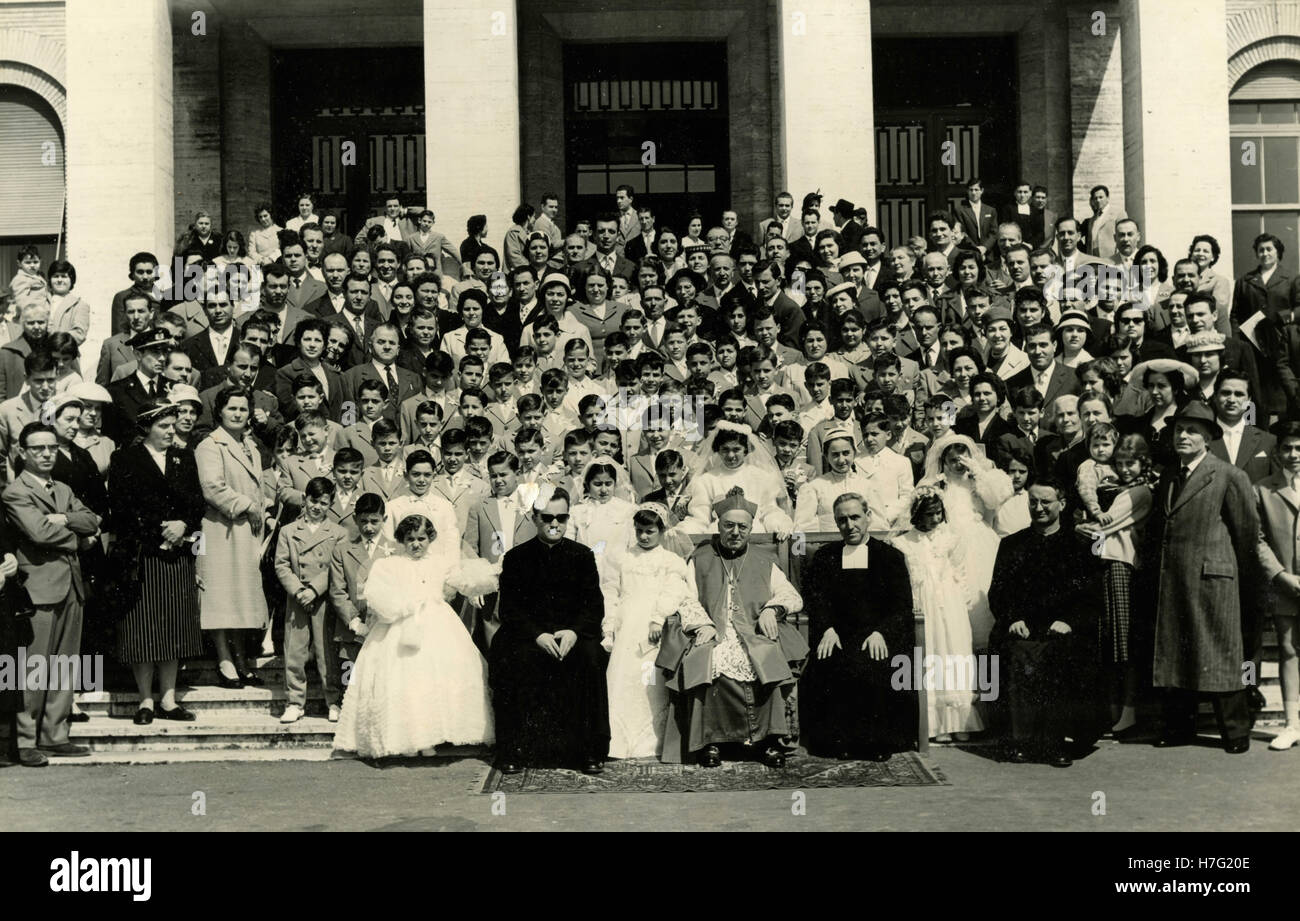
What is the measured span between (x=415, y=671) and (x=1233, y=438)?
5462 millimetres

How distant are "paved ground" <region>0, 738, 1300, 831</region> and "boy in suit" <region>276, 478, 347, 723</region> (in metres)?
0.77

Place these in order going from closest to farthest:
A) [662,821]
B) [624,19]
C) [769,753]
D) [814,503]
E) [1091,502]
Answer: [662,821] < [769,753] < [1091,502] < [814,503] < [624,19]

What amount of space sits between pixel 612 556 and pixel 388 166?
10.9 m

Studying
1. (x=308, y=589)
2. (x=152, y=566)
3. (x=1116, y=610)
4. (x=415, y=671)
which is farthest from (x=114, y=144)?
(x=1116, y=610)

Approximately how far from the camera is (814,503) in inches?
394

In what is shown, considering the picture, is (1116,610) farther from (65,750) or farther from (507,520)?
(65,750)

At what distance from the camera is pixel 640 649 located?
9.12 meters

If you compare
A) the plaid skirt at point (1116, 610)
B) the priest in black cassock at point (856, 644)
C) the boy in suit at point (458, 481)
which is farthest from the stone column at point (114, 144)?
the plaid skirt at point (1116, 610)

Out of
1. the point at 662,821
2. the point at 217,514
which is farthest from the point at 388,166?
the point at 662,821

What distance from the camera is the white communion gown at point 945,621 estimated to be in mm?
9156

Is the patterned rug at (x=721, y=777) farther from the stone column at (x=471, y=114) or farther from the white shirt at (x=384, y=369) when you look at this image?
the stone column at (x=471, y=114)

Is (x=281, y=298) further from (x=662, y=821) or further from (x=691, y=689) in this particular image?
(x=662, y=821)

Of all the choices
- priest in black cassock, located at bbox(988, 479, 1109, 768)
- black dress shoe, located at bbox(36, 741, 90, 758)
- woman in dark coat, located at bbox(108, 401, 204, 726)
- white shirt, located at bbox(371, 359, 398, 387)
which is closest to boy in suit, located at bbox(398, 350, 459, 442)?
white shirt, located at bbox(371, 359, 398, 387)

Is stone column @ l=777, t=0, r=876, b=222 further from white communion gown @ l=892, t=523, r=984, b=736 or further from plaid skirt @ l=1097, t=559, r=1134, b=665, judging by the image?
plaid skirt @ l=1097, t=559, r=1134, b=665
